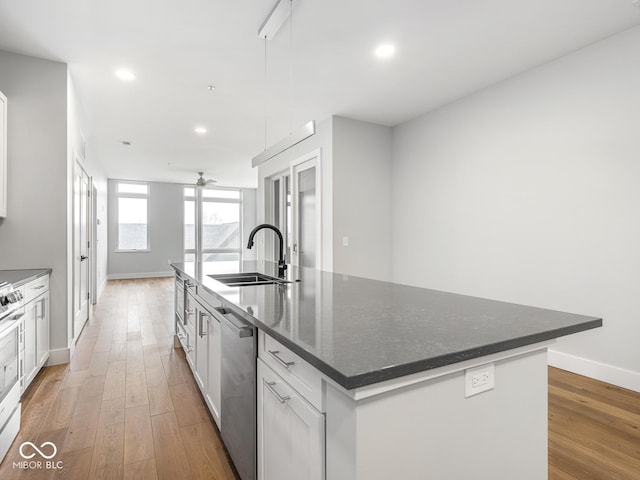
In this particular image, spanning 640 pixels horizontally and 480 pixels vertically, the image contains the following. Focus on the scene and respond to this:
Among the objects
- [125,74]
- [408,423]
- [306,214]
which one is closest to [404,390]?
[408,423]

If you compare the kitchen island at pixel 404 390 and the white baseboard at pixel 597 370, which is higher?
the kitchen island at pixel 404 390

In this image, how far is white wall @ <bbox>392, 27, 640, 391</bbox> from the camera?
2.54m

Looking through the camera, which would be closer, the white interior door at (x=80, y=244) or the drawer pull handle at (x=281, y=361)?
the drawer pull handle at (x=281, y=361)

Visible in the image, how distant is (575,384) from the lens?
8.66 feet

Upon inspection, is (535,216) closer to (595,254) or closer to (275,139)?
(595,254)

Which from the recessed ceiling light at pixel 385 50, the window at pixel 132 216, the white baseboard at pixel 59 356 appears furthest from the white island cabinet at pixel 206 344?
the window at pixel 132 216

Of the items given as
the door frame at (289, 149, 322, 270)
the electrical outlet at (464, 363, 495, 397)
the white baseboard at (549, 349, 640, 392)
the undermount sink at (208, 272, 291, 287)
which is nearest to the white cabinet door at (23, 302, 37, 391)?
the undermount sink at (208, 272, 291, 287)

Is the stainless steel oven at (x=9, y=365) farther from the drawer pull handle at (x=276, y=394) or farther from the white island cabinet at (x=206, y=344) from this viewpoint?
the drawer pull handle at (x=276, y=394)

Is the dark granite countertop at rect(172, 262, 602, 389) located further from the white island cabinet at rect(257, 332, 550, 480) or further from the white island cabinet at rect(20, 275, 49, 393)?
the white island cabinet at rect(20, 275, 49, 393)

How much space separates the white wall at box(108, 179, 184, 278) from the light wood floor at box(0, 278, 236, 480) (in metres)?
5.79

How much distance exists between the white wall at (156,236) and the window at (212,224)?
0.24 m

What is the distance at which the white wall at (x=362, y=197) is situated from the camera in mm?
4289

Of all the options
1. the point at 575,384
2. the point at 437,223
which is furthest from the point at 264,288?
the point at 437,223

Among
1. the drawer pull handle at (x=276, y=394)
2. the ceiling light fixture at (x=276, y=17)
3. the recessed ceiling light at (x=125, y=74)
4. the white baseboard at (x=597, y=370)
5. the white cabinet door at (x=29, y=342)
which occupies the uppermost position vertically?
the recessed ceiling light at (x=125, y=74)
